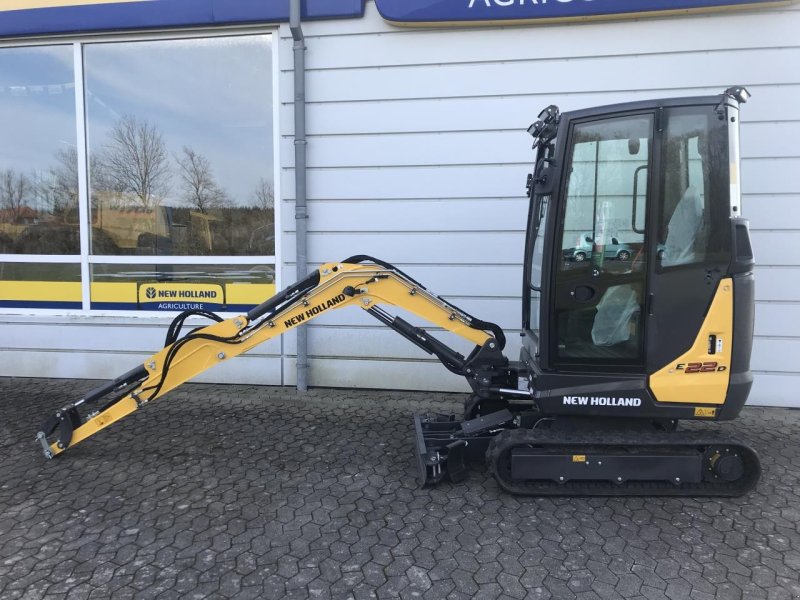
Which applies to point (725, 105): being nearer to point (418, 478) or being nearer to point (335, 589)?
point (418, 478)

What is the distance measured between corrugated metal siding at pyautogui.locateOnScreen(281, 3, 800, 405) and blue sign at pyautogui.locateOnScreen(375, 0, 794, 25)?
141 millimetres

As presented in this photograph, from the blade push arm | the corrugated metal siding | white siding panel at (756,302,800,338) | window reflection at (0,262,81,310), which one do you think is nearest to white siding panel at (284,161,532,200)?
the corrugated metal siding

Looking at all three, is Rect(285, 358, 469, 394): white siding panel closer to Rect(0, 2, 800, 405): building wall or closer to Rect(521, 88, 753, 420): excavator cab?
Rect(0, 2, 800, 405): building wall

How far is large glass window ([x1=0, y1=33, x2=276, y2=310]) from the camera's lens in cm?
636

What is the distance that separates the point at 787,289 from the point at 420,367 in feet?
12.1

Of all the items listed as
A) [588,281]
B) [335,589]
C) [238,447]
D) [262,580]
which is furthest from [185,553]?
[588,281]

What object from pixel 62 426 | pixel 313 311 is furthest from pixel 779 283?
pixel 62 426

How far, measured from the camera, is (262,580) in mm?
2852

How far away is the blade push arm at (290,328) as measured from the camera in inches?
158

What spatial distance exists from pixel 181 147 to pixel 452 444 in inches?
193

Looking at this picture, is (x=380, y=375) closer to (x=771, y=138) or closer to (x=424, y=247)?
(x=424, y=247)

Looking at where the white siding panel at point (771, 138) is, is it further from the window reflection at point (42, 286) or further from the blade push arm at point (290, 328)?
the window reflection at point (42, 286)

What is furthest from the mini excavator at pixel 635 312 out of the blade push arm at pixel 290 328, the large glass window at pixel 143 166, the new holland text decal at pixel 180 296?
the large glass window at pixel 143 166

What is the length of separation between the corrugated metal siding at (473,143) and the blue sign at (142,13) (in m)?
0.21
